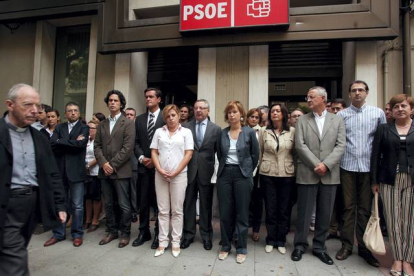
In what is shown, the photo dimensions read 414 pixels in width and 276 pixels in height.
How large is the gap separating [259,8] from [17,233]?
554cm

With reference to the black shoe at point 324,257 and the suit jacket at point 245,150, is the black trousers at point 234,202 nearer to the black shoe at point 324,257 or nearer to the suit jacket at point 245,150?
the suit jacket at point 245,150

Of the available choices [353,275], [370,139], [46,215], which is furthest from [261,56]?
[46,215]

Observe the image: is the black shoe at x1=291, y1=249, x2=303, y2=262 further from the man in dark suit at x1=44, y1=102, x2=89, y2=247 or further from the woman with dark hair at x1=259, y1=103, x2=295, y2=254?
the man in dark suit at x1=44, y1=102, x2=89, y2=247

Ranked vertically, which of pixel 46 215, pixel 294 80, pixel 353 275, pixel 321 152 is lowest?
pixel 353 275

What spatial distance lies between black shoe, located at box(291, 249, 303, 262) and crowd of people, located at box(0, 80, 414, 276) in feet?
0.24

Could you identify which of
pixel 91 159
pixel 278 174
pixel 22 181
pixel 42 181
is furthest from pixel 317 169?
pixel 91 159

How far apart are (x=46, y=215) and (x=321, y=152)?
10.9 feet

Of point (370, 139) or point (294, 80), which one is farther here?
point (294, 80)

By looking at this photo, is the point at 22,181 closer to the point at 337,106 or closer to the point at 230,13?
the point at 337,106

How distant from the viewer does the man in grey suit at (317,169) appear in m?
3.53

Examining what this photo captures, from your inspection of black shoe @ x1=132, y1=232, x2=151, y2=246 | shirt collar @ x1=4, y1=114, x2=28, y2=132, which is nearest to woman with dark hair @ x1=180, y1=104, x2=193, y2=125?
black shoe @ x1=132, y1=232, x2=151, y2=246

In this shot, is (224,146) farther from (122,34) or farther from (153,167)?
(122,34)

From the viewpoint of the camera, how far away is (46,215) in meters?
2.50

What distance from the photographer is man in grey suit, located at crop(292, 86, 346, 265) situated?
353cm
